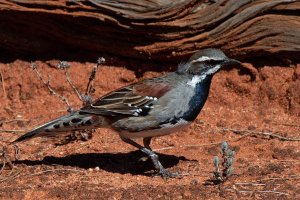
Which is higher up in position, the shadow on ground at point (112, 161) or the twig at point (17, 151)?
the twig at point (17, 151)

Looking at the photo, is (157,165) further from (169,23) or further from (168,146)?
(169,23)

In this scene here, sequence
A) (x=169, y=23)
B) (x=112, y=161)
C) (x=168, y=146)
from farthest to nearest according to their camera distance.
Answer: (x=169, y=23)
(x=168, y=146)
(x=112, y=161)

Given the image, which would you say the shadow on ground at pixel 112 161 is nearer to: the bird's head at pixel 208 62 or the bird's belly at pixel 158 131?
the bird's belly at pixel 158 131

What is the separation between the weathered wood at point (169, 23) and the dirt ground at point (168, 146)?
1.49 feet

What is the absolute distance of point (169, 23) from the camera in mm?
9992

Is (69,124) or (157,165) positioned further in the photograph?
(69,124)

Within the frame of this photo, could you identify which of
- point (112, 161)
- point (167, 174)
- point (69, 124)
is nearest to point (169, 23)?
point (112, 161)

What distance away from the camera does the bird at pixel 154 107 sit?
8109mm

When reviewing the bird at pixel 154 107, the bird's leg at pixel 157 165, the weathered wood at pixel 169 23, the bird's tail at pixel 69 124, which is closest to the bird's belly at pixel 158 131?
the bird at pixel 154 107

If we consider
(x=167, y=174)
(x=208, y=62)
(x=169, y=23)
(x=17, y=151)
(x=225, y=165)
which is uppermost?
(x=169, y=23)

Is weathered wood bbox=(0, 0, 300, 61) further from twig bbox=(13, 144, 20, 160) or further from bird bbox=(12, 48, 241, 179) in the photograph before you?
twig bbox=(13, 144, 20, 160)

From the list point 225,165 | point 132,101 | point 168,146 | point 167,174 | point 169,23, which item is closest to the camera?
point 225,165

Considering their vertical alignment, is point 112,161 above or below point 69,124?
below

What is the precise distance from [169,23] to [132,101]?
2052mm
